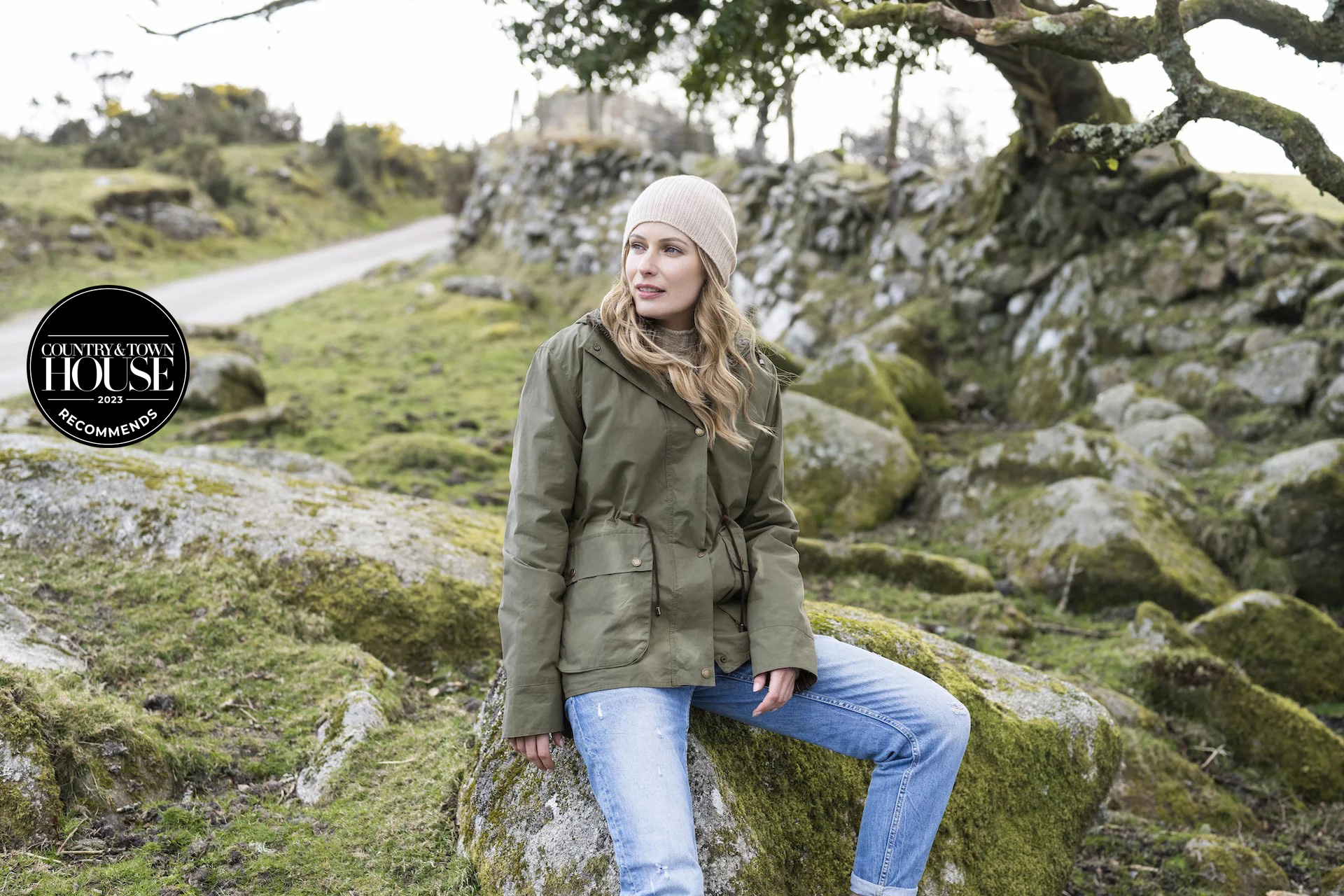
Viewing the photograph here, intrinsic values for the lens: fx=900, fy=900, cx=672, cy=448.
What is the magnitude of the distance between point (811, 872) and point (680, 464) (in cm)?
161

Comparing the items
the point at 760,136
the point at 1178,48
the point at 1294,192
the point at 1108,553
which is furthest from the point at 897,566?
the point at 760,136

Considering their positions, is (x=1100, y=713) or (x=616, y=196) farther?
(x=616, y=196)

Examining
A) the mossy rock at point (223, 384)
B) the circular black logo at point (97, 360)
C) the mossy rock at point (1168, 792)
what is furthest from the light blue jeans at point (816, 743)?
the mossy rock at point (223, 384)

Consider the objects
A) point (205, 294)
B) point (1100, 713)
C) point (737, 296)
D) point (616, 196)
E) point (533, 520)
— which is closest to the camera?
point (533, 520)

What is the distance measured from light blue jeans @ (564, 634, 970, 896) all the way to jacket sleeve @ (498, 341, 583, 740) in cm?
15

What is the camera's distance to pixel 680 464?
3080 millimetres

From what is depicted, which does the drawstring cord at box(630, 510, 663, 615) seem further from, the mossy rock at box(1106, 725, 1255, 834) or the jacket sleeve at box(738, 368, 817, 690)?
the mossy rock at box(1106, 725, 1255, 834)

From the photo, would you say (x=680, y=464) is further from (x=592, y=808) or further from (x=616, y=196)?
(x=616, y=196)

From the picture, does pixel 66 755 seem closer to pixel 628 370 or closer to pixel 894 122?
pixel 628 370

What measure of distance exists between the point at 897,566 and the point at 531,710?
5374 mm

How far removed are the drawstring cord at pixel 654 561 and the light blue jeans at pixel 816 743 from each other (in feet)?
0.86

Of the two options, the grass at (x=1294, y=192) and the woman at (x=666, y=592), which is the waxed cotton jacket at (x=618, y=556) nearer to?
the woman at (x=666, y=592)

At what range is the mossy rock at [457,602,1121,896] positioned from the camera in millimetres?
3070

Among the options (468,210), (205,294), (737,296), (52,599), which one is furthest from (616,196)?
(52,599)
